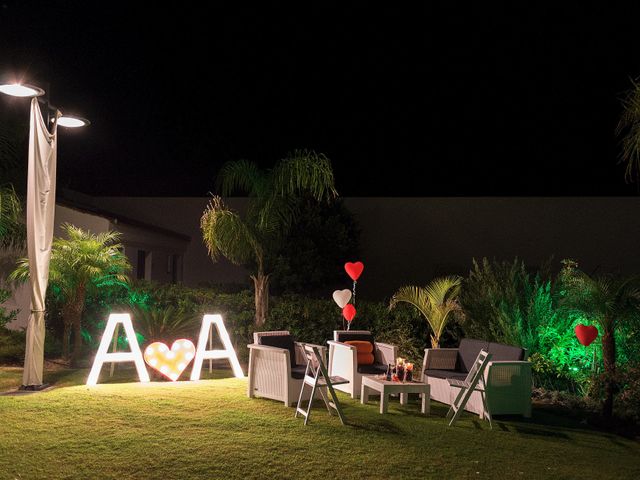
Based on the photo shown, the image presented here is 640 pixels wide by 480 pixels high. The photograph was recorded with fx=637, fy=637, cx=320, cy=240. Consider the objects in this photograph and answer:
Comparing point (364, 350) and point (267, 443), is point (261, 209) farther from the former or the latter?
point (267, 443)

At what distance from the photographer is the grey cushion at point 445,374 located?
8.31 meters

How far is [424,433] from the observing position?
680 centimetres

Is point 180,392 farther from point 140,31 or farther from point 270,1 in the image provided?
point 140,31

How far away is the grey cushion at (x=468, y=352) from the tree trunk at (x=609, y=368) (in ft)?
4.76

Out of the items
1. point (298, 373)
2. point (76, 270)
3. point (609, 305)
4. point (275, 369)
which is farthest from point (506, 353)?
point (76, 270)

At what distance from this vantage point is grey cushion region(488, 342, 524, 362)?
793 centimetres

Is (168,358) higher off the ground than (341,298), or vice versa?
(341,298)

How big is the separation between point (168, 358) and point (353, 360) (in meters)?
2.80

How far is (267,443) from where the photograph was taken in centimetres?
623

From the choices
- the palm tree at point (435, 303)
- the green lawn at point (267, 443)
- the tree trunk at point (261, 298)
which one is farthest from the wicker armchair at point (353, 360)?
the tree trunk at point (261, 298)

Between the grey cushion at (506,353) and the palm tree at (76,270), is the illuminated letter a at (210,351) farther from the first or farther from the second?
the grey cushion at (506,353)

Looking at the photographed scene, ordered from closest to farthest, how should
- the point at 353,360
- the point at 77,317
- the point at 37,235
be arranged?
the point at 37,235, the point at 353,360, the point at 77,317

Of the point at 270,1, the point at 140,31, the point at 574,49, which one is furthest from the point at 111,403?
the point at 574,49

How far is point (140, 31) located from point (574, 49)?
1346 cm
